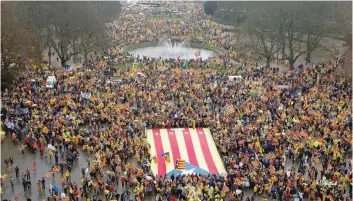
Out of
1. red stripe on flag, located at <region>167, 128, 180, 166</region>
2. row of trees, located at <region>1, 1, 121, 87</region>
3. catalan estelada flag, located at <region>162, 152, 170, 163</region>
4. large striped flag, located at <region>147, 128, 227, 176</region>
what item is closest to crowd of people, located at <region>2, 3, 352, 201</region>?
large striped flag, located at <region>147, 128, 227, 176</region>

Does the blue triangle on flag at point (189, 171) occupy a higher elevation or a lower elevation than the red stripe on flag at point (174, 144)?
lower

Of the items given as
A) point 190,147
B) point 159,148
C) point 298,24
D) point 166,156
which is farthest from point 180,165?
point 298,24

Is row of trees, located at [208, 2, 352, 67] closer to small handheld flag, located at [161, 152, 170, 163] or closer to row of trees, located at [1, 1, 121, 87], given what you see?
row of trees, located at [1, 1, 121, 87]

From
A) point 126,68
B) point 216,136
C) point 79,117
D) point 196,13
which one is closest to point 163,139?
point 216,136

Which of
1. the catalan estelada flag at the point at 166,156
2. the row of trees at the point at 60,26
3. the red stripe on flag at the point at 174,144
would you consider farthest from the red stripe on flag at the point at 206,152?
the row of trees at the point at 60,26

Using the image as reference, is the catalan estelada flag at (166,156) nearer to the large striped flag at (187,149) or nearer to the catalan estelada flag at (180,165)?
the large striped flag at (187,149)

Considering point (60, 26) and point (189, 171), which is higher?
point (60, 26)

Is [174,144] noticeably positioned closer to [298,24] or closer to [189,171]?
[189,171]
